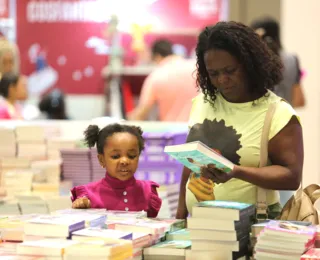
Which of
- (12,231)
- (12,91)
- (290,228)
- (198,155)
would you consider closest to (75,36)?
(12,91)

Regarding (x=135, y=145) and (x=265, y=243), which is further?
(x=135, y=145)

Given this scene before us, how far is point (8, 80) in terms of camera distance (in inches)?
279

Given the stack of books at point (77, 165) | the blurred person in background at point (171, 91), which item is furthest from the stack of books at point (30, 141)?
the blurred person in background at point (171, 91)

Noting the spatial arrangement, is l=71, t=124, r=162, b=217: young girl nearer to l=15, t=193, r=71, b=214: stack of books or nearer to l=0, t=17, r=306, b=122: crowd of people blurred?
l=15, t=193, r=71, b=214: stack of books

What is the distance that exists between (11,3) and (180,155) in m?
7.10

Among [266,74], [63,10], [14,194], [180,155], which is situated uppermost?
[63,10]

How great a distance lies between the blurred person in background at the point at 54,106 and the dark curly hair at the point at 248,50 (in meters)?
5.75

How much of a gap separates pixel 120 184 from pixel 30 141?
2214 mm

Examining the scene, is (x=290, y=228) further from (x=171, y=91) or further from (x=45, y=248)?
(x=171, y=91)

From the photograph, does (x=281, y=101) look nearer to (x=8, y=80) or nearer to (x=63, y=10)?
(x=8, y=80)

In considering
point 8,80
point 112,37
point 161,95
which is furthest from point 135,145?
point 112,37

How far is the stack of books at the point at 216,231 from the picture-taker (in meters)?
2.64

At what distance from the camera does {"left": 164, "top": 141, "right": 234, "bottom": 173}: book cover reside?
2.63 m

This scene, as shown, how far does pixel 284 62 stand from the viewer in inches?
215
